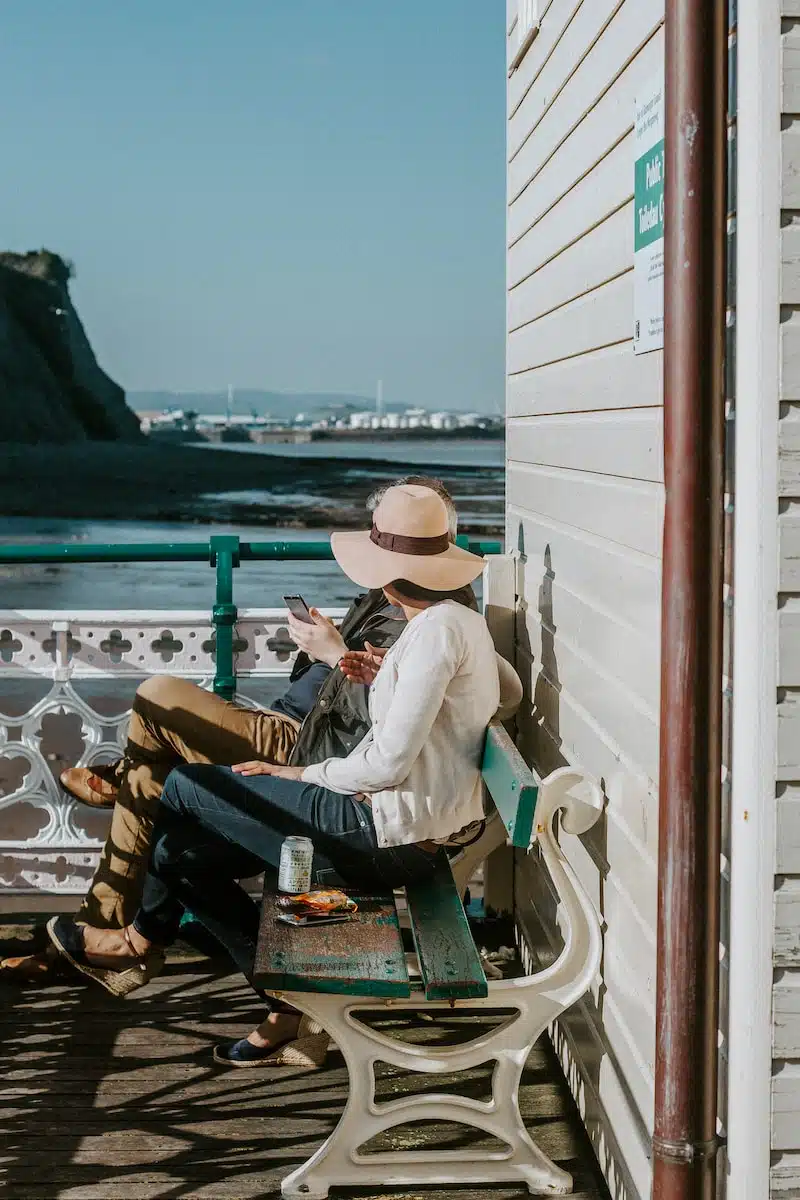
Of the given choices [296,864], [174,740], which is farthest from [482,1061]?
[174,740]

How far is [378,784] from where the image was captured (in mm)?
3174

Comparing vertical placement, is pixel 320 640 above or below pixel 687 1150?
above

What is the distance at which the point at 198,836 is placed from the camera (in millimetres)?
3602

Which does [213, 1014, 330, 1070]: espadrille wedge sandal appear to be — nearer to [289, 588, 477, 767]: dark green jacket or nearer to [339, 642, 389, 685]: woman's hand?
[289, 588, 477, 767]: dark green jacket

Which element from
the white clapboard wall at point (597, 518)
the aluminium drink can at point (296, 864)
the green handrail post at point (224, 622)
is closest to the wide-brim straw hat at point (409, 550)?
the white clapboard wall at point (597, 518)

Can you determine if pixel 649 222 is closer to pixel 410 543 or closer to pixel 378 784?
pixel 410 543

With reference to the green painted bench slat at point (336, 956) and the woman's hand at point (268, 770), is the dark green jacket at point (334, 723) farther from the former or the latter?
the green painted bench slat at point (336, 956)

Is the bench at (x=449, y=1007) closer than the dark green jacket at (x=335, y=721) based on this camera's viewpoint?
Yes

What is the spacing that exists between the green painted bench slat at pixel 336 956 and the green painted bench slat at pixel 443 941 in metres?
0.05

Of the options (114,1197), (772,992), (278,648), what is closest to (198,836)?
(114,1197)

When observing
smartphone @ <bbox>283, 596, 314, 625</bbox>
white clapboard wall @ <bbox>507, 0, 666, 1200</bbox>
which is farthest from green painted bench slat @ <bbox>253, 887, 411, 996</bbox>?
smartphone @ <bbox>283, 596, 314, 625</bbox>

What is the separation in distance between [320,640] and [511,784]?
1.24 m

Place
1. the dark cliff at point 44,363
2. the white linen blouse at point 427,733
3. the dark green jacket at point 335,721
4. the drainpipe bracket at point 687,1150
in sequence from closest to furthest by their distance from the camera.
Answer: the drainpipe bracket at point 687,1150
the white linen blouse at point 427,733
the dark green jacket at point 335,721
the dark cliff at point 44,363

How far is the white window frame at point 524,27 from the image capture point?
3.90 metres
